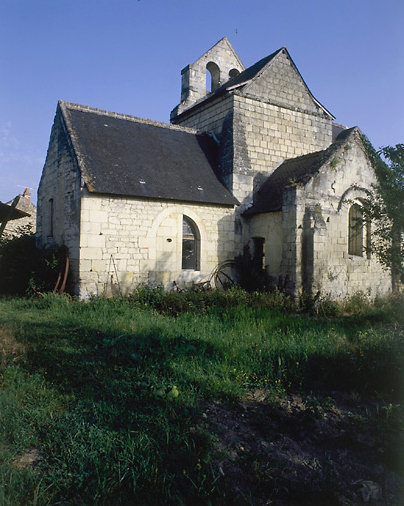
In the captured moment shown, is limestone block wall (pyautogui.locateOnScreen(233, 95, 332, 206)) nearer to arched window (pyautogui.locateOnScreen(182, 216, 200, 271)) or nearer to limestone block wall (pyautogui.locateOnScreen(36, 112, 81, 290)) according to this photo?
arched window (pyautogui.locateOnScreen(182, 216, 200, 271))

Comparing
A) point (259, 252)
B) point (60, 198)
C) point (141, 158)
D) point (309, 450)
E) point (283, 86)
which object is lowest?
point (309, 450)

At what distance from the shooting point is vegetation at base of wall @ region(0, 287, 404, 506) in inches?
124

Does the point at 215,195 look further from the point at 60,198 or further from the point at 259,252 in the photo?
the point at 60,198

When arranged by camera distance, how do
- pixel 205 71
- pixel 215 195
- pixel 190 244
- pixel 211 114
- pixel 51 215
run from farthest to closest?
pixel 205 71
pixel 211 114
pixel 190 244
pixel 51 215
pixel 215 195

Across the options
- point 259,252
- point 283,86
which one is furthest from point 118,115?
point 259,252

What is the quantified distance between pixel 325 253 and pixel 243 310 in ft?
13.0

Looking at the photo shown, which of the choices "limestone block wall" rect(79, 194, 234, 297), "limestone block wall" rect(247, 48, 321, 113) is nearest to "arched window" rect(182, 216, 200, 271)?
"limestone block wall" rect(79, 194, 234, 297)

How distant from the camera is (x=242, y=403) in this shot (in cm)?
467

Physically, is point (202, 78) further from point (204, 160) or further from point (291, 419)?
point (291, 419)

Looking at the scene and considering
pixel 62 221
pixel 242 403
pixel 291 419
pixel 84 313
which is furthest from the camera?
pixel 62 221

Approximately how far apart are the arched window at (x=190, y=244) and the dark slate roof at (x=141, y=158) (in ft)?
3.49

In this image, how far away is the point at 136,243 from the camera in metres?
11.4

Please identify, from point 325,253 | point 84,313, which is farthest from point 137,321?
point 325,253

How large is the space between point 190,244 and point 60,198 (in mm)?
4918
